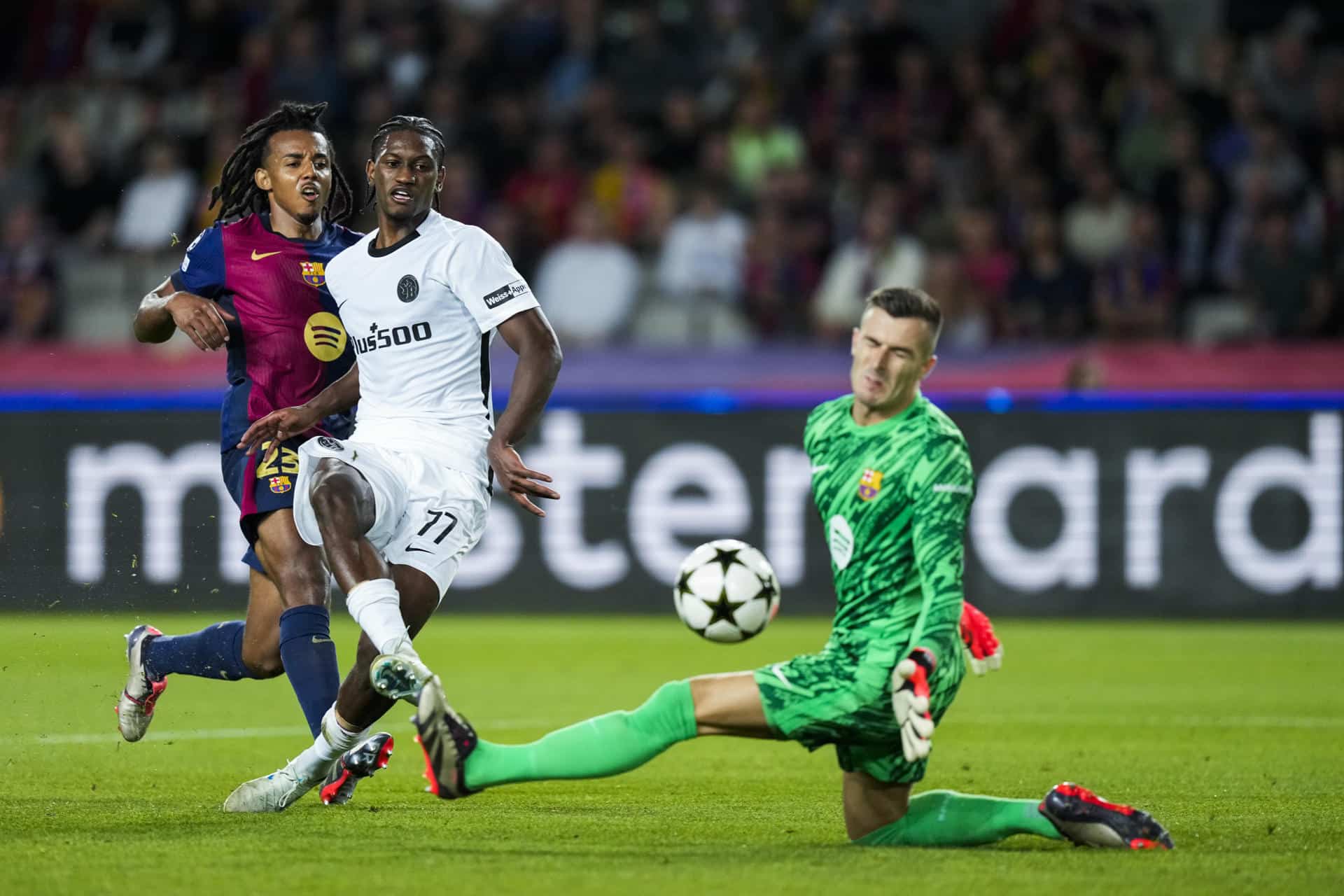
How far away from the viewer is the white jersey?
21.4ft

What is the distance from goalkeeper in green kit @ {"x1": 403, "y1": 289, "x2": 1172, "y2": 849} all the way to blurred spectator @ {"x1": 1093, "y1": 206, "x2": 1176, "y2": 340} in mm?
9817

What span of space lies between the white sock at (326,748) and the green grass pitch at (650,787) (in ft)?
0.55

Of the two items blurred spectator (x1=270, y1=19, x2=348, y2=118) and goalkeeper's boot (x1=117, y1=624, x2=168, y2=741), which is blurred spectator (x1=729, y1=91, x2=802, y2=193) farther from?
goalkeeper's boot (x1=117, y1=624, x2=168, y2=741)

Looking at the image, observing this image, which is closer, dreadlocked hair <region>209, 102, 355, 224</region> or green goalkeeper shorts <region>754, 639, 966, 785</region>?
green goalkeeper shorts <region>754, 639, 966, 785</region>

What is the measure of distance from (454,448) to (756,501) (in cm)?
737

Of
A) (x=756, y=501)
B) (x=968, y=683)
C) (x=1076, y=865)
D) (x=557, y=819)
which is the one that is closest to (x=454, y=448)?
(x=557, y=819)

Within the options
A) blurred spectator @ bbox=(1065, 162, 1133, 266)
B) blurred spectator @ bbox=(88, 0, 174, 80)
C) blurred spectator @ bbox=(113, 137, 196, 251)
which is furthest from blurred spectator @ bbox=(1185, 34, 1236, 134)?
blurred spectator @ bbox=(88, 0, 174, 80)

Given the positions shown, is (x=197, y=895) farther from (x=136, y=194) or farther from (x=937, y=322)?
(x=136, y=194)

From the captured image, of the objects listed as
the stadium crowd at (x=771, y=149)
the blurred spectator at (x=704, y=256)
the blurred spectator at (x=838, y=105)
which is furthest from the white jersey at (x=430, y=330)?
the blurred spectator at (x=838, y=105)

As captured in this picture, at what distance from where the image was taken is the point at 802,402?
1405 centimetres

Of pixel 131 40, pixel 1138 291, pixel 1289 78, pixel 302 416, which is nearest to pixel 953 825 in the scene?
pixel 302 416

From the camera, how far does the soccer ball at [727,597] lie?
5.59 metres

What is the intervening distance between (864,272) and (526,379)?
29.5ft

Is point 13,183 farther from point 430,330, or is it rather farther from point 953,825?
point 953,825
